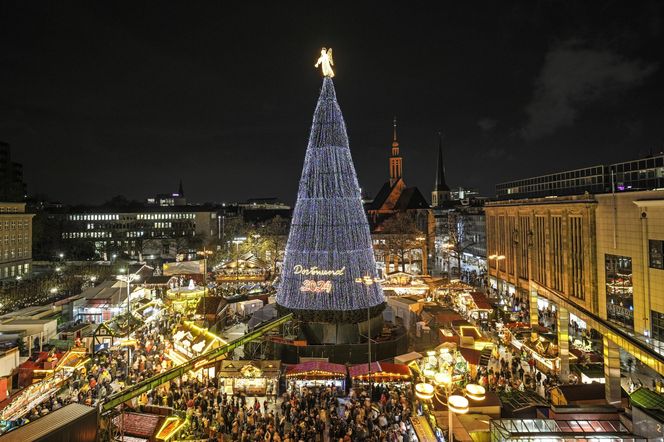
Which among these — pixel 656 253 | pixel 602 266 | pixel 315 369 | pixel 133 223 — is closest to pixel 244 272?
pixel 315 369

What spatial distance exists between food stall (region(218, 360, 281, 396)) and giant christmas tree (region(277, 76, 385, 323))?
11.4ft

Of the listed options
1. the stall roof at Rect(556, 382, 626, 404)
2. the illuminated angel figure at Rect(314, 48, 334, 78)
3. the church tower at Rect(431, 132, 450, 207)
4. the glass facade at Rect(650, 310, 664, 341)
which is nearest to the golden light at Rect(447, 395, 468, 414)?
the stall roof at Rect(556, 382, 626, 404)

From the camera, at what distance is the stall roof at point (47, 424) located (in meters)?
8.33

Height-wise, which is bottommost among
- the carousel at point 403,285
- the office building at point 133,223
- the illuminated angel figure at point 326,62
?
the carousel at point 403,285

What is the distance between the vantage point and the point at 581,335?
27.4 metres

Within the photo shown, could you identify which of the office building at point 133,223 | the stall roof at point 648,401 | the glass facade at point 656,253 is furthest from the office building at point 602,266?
the office building at point 133,223

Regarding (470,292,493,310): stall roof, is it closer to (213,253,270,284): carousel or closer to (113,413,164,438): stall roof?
(213,253,270,284): carousel

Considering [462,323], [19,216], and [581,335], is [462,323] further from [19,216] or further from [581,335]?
[19,216]

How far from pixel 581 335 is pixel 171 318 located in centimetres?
2970

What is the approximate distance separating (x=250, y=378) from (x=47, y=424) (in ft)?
34.6

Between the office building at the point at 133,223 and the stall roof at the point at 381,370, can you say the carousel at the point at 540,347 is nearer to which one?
the stall roof at the point at 381,370

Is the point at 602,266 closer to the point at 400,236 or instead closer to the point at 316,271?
the point at 316,271

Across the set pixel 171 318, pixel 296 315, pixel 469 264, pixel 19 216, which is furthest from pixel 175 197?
pixel 296 315

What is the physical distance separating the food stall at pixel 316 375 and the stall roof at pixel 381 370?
20.4 inches
